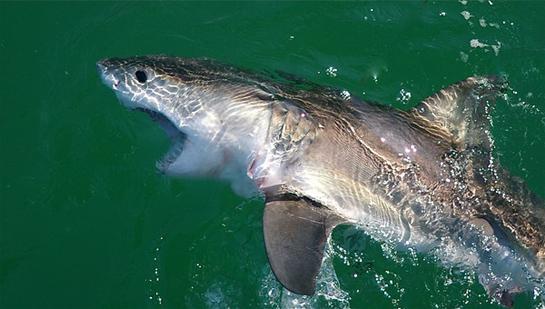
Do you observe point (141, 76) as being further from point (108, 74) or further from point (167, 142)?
point (167, 142)

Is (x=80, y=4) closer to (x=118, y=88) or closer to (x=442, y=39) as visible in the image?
(x=118, y=88)

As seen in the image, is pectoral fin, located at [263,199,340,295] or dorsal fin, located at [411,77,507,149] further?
dorsal fin, located at [411,77,507,149]

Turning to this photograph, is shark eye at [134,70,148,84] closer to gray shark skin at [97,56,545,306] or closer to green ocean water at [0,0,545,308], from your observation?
gray shark skin at [97,56,545,306]

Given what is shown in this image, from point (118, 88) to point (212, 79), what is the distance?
21.9 inches

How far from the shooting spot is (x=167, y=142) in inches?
182

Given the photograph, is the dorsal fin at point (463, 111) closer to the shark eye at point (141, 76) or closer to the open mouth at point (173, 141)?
the open mouth at point (173, 141)

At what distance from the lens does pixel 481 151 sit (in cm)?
410

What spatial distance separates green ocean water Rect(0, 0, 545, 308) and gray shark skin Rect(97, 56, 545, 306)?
0.98 feet

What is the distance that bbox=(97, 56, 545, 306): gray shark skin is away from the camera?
3658mm

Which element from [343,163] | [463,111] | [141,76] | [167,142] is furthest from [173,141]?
[463,111]

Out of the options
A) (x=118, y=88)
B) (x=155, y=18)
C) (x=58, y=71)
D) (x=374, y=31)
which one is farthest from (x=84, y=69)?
(x=374, y=31)

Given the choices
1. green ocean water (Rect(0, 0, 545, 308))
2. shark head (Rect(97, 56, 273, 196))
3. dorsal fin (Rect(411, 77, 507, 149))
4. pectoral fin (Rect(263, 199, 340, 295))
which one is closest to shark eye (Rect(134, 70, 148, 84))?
shark head (Rect(97, 56, 273, 196))

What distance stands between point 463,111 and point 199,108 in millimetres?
1698

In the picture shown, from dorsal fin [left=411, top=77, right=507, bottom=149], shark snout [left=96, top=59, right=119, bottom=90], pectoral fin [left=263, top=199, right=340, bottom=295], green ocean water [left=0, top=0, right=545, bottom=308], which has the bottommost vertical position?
green ocean water [left=0, top=0, right=545, bottom=308]
